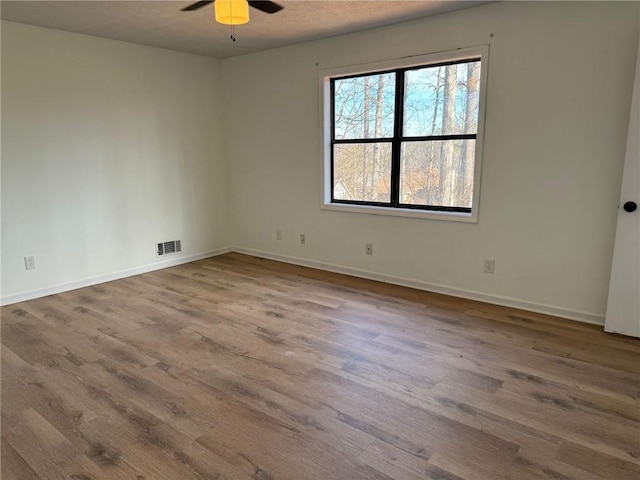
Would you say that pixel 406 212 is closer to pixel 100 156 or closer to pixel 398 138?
pixel 398 138

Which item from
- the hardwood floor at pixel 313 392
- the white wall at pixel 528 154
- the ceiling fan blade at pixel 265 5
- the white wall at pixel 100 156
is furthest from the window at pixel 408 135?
the white wall at pixel 100 156

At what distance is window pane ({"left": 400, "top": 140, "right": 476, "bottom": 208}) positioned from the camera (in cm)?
362

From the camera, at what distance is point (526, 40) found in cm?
312

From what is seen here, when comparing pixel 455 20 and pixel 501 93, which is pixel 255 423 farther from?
pixel 455 20

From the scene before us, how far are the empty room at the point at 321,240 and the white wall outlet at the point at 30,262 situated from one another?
2.2 inches

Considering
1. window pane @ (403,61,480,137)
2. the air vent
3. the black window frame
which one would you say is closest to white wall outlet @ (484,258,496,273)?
the black window frame

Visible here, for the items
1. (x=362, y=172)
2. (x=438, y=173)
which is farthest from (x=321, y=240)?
(x=438, y=173)

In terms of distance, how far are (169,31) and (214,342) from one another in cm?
289

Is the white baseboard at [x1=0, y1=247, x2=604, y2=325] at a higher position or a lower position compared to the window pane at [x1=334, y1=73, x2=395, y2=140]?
lower

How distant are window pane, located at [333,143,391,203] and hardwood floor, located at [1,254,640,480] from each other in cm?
121

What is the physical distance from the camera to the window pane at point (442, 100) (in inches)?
138

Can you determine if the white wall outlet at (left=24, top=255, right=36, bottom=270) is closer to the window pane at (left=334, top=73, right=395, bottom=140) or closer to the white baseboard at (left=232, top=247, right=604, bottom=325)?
the white baseboard at (left=232, top=247, right=604, bottom=325)

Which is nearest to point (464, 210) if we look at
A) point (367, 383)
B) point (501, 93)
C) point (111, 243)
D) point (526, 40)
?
point (501, 93)

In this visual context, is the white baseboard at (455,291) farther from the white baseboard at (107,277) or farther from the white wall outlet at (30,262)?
the white wall outlet at (30,262)
